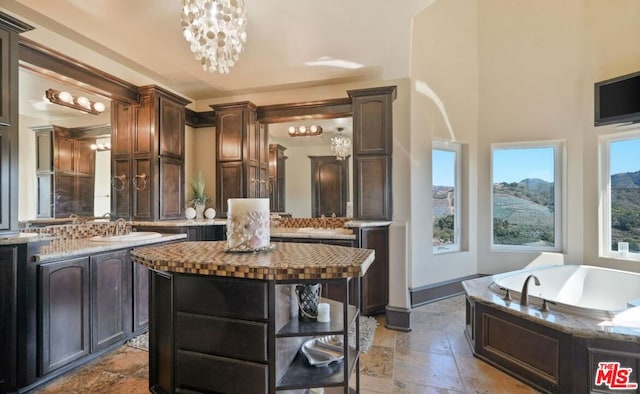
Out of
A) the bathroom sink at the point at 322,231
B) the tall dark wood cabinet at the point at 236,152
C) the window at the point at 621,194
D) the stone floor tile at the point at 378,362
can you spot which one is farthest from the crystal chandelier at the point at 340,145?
the window at the point at 621,194

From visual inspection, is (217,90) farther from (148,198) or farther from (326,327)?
(326,327)

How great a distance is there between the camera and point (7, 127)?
2.06 meters

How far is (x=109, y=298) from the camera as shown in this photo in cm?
251

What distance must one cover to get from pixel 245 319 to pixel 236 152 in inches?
120

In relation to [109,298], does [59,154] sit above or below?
above

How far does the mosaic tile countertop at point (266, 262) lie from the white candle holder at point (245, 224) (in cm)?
5

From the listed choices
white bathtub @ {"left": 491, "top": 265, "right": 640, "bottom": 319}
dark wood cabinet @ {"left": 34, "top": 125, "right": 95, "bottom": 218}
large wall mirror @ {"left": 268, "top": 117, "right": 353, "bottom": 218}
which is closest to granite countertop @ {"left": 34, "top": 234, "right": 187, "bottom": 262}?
dark wood cabinet @ {"left": 34, "top": 125, "right": 95, "bottom": 218}

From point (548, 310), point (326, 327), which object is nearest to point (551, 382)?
point (548, 310)

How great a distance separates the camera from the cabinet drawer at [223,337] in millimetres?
1283

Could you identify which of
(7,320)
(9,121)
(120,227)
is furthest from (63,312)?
(9,121)

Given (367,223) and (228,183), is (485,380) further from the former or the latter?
(228,183)

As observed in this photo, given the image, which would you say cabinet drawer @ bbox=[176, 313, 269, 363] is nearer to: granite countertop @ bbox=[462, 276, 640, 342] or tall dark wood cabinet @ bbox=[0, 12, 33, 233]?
tall dark wood cabinet @ bbox=[0, 12, 33, 233]

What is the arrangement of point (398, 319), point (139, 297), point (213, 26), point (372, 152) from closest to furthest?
point (213, 26) → point (139, 297) → point (398, 319) → point (372, 152)

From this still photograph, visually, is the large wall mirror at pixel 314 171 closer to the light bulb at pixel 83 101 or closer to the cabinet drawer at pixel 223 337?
the light bulb at pixel 83 101
